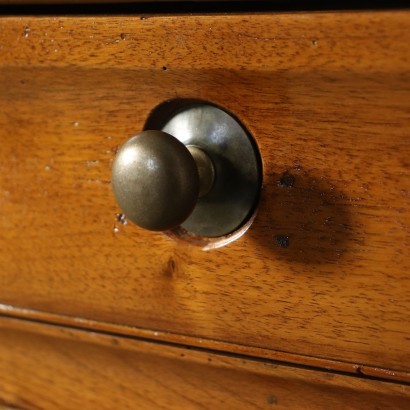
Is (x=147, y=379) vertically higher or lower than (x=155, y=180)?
lower

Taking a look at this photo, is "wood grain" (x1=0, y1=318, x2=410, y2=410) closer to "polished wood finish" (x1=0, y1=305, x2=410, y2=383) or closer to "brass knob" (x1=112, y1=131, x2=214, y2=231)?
"polished wood finish" (x1=0, y1=305, x2=410, y2=383)

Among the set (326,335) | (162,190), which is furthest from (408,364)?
(162,190)

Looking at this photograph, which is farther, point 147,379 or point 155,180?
point 147,379

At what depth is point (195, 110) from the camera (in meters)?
0.34

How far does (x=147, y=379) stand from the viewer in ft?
1.27

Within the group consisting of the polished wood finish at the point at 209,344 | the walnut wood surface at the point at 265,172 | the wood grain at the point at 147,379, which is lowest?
the wood grain at the point at 147,379

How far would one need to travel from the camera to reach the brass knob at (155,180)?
0.93ft

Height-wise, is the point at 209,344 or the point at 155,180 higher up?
the point at 155,180

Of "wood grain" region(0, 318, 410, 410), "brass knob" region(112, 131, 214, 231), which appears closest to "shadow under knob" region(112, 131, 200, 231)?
"brass knob" region(112, 131, 214, 231)

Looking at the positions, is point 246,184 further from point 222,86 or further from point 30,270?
point 30,270

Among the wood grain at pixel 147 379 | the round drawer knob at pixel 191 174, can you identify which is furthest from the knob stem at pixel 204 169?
the wood grain at pixel 147 379

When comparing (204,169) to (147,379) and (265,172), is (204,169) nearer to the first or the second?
(265,172)

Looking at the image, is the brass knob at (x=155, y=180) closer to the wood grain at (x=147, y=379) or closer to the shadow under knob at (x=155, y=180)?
the shadow under knob at (x=155, y=180)

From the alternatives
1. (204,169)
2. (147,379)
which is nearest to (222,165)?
(204,169)
